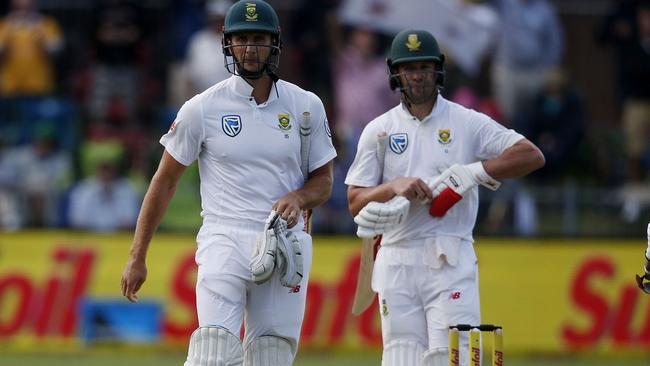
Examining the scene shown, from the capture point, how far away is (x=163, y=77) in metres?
19.6

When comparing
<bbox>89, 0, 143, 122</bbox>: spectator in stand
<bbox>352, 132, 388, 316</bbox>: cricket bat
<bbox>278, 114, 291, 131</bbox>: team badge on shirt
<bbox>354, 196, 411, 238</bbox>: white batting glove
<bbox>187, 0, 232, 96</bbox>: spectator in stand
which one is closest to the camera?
<bbox>278, 114, 291, 131</bbox>: team badge on shirt

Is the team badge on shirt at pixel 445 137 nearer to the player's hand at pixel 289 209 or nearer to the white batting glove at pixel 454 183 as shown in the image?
the white batting glove at pixel 454 183

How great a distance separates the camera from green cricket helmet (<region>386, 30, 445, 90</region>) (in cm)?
902

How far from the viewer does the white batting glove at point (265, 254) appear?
7926mm

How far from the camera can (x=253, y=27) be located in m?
8.16

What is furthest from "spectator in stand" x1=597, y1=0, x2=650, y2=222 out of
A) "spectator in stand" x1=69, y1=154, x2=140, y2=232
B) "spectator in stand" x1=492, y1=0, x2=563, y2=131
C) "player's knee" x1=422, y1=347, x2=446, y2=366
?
"player's knee" x1=422, y1=347, x2=446, y2=366

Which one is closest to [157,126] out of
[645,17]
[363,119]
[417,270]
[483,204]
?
[363,119]

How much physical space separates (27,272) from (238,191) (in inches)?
301

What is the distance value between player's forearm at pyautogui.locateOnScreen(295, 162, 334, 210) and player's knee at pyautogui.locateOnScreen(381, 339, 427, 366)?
43.3 inches

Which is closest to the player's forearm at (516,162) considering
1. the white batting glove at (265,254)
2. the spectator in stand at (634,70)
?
→ the white batting glove at (265,254)

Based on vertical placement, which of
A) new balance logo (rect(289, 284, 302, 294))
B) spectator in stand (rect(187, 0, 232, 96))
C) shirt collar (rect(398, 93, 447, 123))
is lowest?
new balance logo (rect(289, 284, 302, 294))

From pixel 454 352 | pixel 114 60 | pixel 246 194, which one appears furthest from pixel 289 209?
pixel 114 60

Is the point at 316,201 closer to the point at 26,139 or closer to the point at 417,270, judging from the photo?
the point at 417,270

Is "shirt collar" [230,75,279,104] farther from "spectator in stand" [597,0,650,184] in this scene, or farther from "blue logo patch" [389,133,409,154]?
"spectator in stand" [597,0,650,184]
